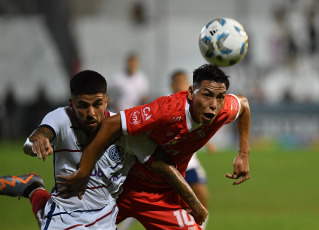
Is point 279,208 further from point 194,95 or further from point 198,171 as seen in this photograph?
point 194,95

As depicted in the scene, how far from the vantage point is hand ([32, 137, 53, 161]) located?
423cm

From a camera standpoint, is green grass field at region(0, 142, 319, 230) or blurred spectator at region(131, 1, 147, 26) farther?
blurred spectator at region(131, 1, 147, 26)

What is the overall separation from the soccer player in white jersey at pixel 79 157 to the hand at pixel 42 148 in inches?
7.2

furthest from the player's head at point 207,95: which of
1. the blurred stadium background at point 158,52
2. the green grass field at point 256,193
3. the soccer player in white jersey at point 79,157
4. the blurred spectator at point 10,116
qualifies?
the blurred spectator at point 10,116

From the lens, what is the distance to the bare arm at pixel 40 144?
13.9 feet

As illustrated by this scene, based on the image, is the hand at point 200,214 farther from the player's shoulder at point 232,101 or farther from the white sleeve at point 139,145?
the player's shoulder at point 232,101

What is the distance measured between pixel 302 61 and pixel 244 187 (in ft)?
35.7

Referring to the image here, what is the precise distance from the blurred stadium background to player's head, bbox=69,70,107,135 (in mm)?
16212

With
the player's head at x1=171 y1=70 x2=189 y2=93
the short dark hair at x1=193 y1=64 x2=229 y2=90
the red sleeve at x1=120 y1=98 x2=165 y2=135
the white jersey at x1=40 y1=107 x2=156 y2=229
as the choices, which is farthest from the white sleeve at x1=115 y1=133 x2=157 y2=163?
the player's head at x1=171 y1=70 x2=189 y2=93

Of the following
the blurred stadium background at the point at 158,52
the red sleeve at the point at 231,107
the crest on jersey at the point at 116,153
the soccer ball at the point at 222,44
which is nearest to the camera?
the crest on jersey at the point at 116,153

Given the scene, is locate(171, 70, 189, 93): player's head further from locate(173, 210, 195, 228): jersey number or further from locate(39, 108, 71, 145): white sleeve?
locate(39, 108, 71, 145): white sleeve

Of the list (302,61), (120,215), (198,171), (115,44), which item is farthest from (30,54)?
(120,215)

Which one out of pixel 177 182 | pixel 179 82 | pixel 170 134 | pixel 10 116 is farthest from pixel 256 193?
pixel 10 116

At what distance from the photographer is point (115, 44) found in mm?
23031
